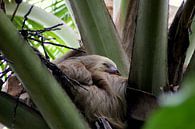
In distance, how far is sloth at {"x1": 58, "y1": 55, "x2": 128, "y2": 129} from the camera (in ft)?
3.13

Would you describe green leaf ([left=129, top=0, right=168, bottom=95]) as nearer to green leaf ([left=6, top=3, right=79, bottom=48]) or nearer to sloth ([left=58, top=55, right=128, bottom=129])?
sloth ([left=58, top=55, right=128, bottom=129])

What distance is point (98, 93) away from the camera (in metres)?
1.00

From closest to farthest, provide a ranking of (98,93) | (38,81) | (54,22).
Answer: (38,81) < (98,93) < (54,22)

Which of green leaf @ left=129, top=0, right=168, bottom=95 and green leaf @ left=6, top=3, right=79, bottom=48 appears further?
green leaf @ left=6, top=3, right=79, bottom=48

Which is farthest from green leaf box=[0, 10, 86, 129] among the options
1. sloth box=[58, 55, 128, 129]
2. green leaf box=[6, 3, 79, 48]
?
green leaf box=[6, 3, 79, 48]

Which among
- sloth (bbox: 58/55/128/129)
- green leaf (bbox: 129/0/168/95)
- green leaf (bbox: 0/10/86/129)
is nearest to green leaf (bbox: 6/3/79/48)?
sloth (bbox: 58/55/128/129)

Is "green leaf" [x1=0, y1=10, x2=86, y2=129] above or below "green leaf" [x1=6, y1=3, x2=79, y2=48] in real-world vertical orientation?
above

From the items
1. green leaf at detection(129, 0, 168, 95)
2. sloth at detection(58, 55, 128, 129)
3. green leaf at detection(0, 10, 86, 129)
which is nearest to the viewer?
green leaf at detection(0, 10, 86, 129)

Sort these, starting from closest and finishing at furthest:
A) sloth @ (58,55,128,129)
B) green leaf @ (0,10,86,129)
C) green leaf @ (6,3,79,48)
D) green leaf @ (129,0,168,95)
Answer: green leaf @ (0,10,86,129), green leaf @ (129,0,168,95), sloth @ (58,55,128,129), green leaf @ (6,3,79,48)

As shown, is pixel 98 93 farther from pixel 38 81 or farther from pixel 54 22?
pixel 54 22

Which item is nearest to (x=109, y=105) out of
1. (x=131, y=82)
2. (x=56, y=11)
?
(x=131, y=82)

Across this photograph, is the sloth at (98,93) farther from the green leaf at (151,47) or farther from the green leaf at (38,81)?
the green leaf at (38,81)

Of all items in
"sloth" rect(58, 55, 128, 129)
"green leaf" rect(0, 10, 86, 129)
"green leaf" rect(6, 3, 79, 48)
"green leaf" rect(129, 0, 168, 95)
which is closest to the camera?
"green leaf" rect(0, 10, 86, 129)

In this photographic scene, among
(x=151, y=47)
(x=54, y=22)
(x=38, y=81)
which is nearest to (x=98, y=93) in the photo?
(x=151, y=47)
